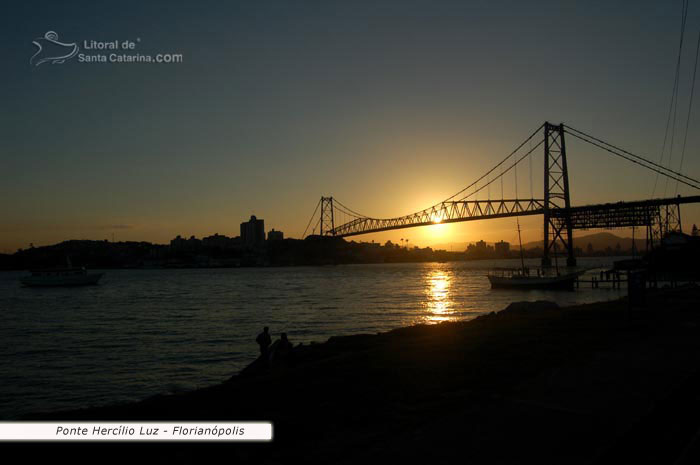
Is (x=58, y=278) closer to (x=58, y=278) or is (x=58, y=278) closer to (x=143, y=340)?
(x=58, y=278)

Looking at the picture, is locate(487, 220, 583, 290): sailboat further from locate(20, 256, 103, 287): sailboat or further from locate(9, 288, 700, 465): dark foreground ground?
locate(20, 256, 103, 287): sailboat

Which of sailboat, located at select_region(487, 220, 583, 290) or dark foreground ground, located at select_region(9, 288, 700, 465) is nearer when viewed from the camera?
dark foreground ground, located at select_region(9, 288, 700, 465)

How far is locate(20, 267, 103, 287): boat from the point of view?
332 ft
